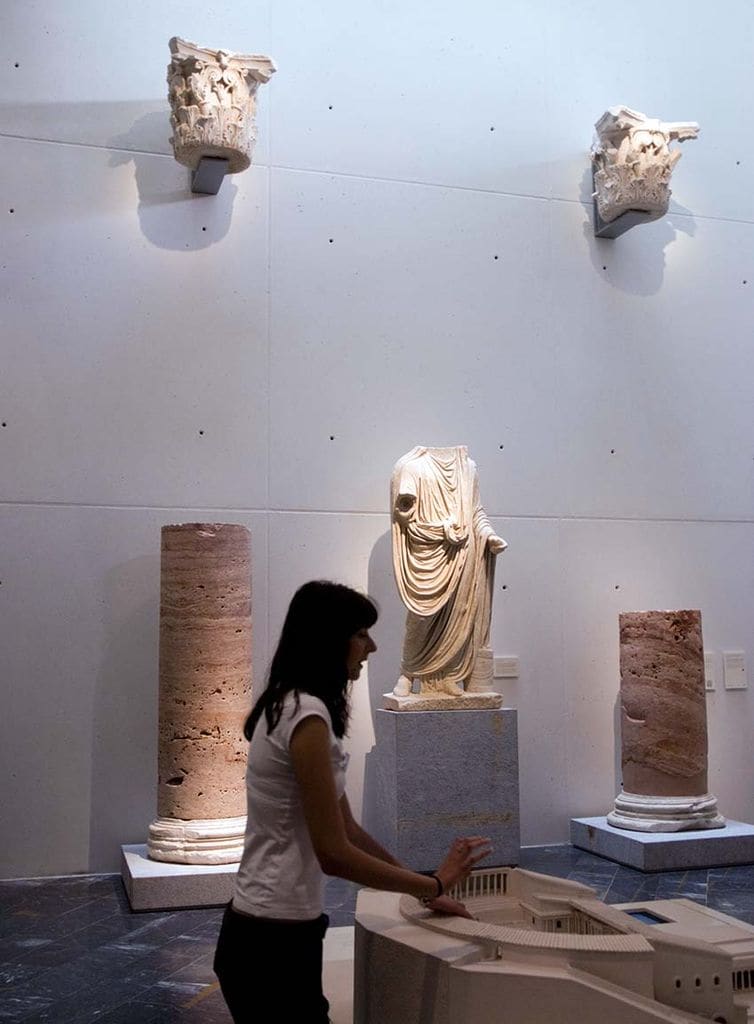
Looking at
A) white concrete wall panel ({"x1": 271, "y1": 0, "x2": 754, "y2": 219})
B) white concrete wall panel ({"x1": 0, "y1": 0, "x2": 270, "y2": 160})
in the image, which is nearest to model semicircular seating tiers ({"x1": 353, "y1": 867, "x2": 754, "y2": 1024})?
white concrete wall panel ({"x1": 0, "y1": 0, "x2": 270, "y2": 160})

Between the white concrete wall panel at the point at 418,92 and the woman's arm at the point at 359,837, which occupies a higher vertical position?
the white concrete wall panel at the point at 418,92

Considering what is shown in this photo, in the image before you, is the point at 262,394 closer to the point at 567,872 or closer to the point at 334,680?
the point at 567,872

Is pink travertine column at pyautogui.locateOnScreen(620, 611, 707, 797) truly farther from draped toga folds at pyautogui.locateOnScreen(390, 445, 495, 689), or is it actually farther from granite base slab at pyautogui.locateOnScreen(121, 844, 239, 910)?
granite base slab at pyautogui.locateOnScreen(121, 844, 239, 910)

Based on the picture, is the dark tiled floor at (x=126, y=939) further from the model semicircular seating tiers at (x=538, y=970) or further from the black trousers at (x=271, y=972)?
the black trousers at (x=271, y=972)

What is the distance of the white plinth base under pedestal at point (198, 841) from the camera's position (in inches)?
234

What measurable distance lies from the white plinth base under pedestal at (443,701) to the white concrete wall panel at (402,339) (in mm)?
1432

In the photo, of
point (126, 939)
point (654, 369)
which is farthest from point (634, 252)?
point (126, 939)

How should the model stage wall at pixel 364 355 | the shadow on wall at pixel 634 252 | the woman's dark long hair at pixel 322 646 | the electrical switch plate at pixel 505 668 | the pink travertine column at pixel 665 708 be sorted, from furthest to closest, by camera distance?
the shadow on wall at pixel 634 252
the electrical switch plate at pixel 505 668
the pink travertine column at pixel 665 708
the model stage wall at pixel 364 355
the woman's dark long hair at pixel 322 646

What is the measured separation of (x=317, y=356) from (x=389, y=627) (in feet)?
6.25

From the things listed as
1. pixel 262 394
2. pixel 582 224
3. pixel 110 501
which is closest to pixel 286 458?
pixel 262 394

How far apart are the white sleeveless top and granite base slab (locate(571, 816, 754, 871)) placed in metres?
4.51

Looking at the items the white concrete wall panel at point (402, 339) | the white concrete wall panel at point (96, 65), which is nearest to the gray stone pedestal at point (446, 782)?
the white concrete wall panel at point (402, 339)

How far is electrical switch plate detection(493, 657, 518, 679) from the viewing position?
7582 millimetres

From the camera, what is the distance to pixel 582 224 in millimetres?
8250
